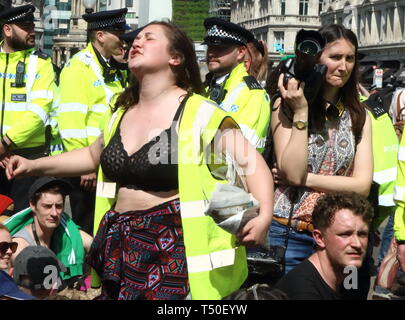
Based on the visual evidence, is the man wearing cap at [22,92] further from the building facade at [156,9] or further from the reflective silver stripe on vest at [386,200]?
the reflective silver stripe on vest at [386,200]

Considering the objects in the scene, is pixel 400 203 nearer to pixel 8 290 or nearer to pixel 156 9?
pixel 8 290

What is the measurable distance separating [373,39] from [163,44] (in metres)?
81.5

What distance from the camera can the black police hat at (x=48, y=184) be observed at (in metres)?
7.18

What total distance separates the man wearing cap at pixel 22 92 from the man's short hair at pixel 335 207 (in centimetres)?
335

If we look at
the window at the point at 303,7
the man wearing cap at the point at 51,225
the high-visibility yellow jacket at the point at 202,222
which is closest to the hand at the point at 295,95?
the high-visibility yellow jacket at the point at 202,222

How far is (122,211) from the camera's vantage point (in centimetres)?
452

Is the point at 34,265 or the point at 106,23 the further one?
the point at 106,23

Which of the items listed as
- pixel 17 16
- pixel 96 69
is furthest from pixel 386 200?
→ pixel 17 16

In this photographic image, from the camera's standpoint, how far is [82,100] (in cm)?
754

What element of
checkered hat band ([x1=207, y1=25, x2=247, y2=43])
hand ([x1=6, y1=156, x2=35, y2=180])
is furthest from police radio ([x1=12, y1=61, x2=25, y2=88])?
hand ([x1=6, y1=156, x2=35, y2=180])

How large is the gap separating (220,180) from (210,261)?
1.20ft

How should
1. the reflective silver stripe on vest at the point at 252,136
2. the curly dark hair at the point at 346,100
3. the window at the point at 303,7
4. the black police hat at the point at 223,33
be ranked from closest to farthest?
1. the curly dark hair at the point at 346,100
2. the reflective silver stripe on vest at the point at 252,136
3. the black police hat at the point at 223,33
4. the window at the point at 303,7
